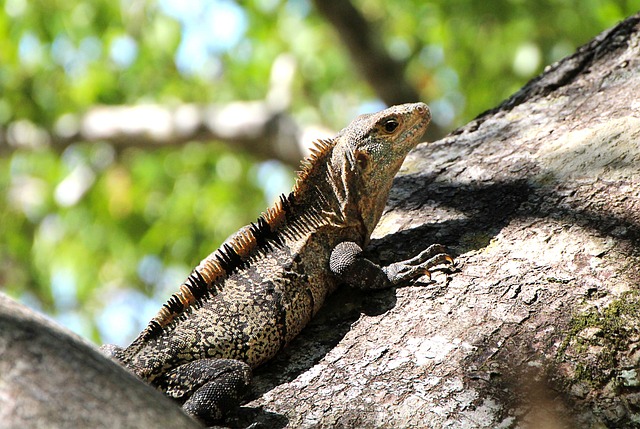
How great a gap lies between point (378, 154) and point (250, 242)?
1105 mm

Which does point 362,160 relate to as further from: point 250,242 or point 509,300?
point 509,300

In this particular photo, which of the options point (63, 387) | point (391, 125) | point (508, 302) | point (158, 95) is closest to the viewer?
point (63, 387)

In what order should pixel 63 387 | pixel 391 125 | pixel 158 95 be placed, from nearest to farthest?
1. pixel 63 387
2. pixel 391 125
3. pixel 158 95

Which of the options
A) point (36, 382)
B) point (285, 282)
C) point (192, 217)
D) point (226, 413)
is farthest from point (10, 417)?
→ point (192, 217)

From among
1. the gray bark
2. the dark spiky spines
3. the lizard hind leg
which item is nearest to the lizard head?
the dark spiky spines

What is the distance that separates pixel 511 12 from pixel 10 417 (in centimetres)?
756

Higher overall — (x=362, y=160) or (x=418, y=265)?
(x=362, y=160)

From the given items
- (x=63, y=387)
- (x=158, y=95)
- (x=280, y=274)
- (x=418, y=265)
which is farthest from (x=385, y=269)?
(x=158, y=95)

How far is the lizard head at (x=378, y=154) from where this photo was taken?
4.69m

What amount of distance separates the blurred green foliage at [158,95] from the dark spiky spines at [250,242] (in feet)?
14.9

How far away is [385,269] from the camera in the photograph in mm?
4043

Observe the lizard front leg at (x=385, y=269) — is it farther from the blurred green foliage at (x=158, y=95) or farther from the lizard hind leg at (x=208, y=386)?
the blurred green foliage at (x=158, y=95)

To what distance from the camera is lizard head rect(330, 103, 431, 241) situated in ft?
15.4

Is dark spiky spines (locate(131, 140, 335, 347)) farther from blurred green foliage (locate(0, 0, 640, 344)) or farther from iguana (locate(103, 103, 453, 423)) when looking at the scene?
blurred green foliage (locate(0, 0, 640, 344))
